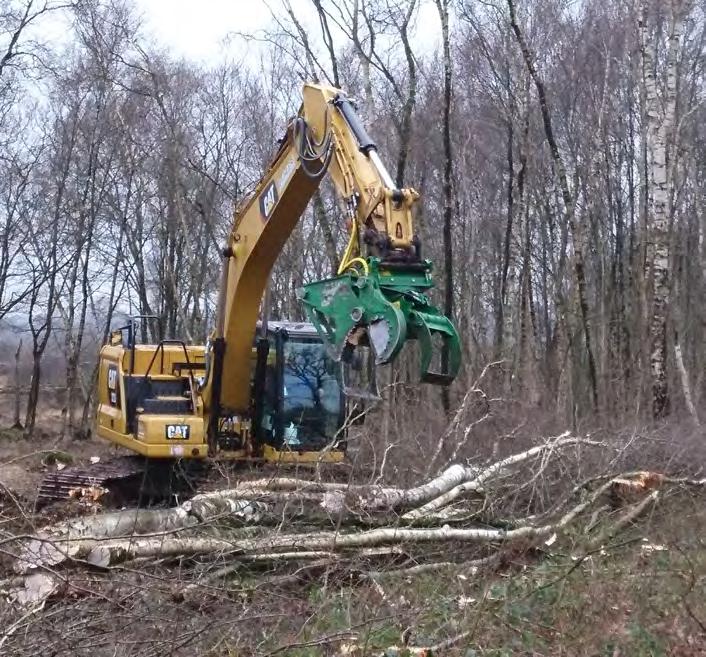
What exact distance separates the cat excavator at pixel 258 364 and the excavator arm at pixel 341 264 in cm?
1

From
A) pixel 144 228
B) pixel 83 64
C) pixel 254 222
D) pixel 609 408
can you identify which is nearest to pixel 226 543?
pixel 254 222

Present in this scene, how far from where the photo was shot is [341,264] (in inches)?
309

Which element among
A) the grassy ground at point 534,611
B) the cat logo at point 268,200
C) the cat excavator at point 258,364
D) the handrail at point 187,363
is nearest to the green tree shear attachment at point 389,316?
the cat excavator at point 258,364

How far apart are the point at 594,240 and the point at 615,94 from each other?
12.3ft

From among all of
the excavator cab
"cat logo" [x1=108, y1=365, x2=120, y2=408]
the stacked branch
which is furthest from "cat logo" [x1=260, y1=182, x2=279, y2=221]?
the stacked branch

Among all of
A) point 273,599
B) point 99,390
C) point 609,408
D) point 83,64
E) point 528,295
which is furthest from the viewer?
point 83,64

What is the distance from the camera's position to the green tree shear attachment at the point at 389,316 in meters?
6.69

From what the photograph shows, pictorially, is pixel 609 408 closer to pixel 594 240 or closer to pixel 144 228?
pixel 594 240

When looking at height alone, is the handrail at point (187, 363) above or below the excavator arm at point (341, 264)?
below

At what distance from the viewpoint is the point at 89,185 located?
25.7m

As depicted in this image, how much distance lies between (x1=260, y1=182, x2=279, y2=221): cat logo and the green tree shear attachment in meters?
2.30

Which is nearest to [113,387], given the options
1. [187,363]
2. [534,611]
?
[187,363]

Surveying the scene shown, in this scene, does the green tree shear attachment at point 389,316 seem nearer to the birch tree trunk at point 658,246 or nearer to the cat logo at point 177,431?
the cat logo at point 177,431

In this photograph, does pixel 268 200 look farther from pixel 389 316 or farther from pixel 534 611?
pixel 534 611
